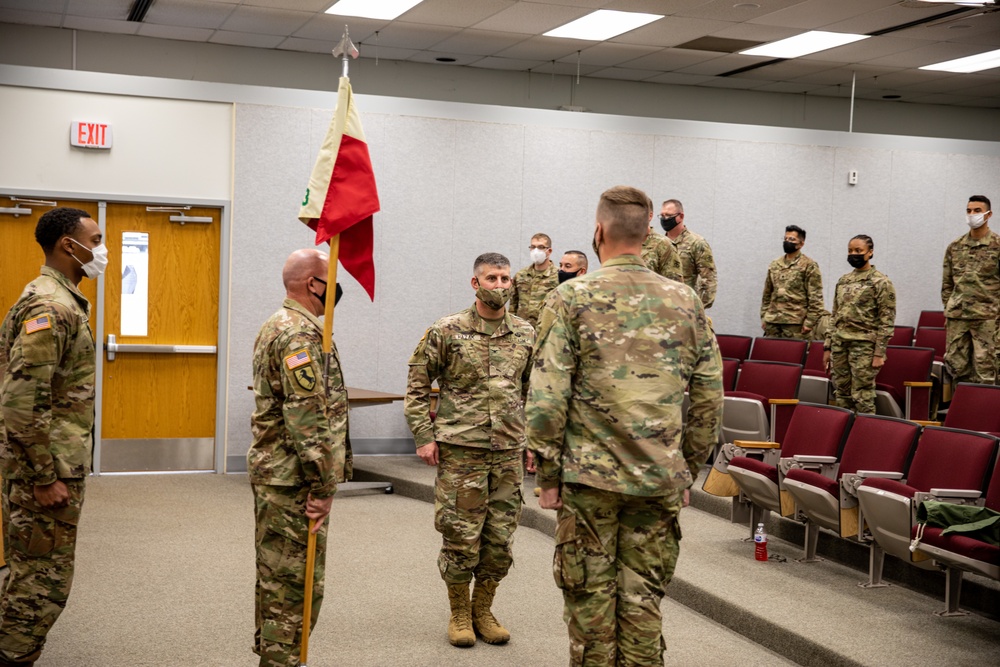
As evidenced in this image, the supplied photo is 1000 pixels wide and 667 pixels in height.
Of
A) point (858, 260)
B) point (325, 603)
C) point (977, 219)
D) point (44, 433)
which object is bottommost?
point (325, 603)

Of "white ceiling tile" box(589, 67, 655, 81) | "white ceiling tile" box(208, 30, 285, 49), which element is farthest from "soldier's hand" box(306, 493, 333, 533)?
"white ceiling tile" box(589, 67, 655, 81)

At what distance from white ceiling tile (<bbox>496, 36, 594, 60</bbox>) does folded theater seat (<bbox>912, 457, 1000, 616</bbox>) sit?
7.31 m

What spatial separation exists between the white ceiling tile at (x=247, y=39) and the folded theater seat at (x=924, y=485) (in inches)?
330

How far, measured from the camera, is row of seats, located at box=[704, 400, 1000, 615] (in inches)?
185

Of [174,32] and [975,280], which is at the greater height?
[174,32]

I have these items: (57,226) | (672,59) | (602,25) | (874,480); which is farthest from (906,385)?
(57,226)

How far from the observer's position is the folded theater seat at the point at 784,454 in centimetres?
574

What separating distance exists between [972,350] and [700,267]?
7.70ft

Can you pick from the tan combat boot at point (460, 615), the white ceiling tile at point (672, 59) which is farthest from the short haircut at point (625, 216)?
the white ceiling tile at point (672, 59)

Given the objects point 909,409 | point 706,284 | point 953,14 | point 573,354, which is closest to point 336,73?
point 706,284

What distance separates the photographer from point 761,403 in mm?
7098

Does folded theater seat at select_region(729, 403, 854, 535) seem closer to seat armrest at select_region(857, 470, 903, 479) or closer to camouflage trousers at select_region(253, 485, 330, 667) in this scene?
seat armrest at select_region(857, 470, 903, 479)

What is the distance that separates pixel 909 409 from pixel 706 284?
1.94 meters

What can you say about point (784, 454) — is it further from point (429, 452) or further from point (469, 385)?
point (429, 452)
